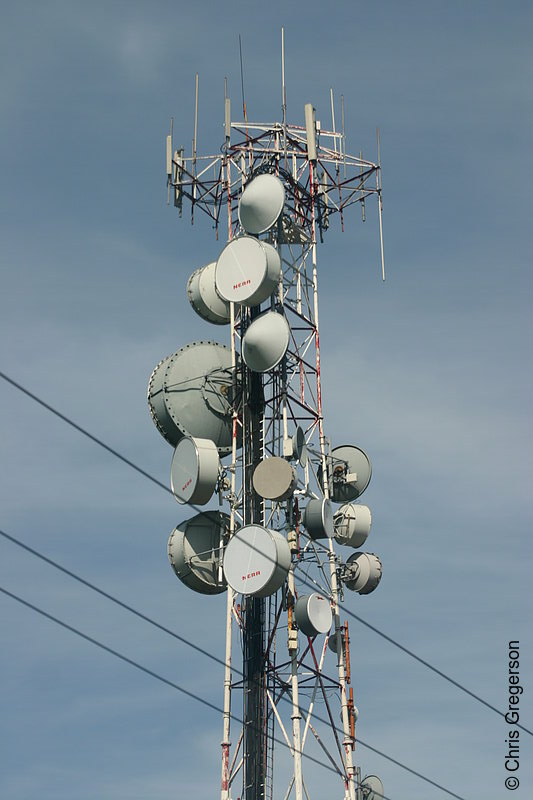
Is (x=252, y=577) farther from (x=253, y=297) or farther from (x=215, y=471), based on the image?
(x=253, y=297)

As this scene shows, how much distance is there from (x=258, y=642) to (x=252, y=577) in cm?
308

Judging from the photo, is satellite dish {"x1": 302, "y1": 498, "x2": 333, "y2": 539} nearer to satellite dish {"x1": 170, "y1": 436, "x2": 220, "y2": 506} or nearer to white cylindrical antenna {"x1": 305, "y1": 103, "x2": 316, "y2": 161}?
satellite dish {"x1": 170, "y1": 436, "x2": 220, "y2": 506}

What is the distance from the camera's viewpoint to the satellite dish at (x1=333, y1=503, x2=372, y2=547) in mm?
49531

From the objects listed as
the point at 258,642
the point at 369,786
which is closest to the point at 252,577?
the point at 258,642

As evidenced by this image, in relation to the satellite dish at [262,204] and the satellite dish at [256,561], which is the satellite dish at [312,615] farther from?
the satellite dish at [262,204]

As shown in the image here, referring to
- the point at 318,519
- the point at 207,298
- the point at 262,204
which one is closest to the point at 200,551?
the point at 318,519

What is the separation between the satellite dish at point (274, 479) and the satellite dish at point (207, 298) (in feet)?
21.9

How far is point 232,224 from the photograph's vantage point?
51781 mm

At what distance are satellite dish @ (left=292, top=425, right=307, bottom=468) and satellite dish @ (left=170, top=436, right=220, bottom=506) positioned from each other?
2.42 m

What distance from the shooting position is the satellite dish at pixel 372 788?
4922cm

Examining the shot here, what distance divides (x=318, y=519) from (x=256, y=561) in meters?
3.00

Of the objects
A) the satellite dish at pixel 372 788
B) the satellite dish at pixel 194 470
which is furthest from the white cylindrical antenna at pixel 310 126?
the satellite dish at pixel 372 788

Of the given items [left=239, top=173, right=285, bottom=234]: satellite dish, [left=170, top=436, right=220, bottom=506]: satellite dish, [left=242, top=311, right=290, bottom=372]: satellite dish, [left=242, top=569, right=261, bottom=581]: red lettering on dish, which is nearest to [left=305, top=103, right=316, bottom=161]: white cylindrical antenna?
[left=239, top=173, right=285, bottom=234]: satellite dish

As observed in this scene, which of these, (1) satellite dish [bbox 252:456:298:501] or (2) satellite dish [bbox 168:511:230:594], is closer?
(1) satellite dish [bbox 252:456:298:501]
